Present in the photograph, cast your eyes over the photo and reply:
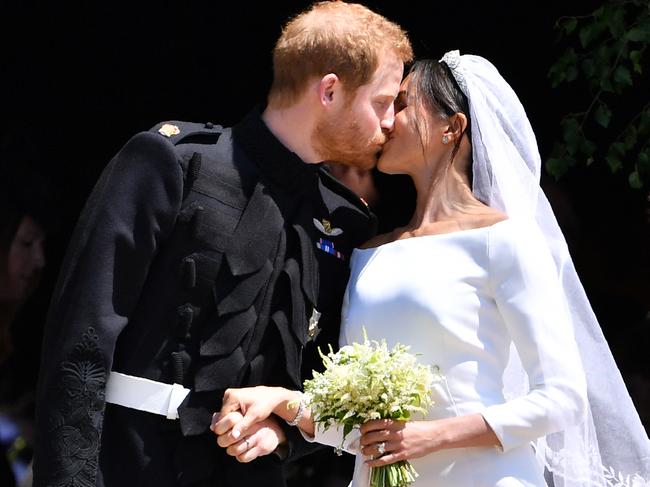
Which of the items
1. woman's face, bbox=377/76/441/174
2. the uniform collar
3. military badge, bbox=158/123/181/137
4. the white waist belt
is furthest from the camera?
woman's face, bbox=377/76/441/174

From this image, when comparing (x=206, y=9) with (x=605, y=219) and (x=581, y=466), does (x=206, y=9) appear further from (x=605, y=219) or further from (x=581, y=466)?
(x=581, y=466)

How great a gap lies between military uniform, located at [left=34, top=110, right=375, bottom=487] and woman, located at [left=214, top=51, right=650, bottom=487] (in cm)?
14

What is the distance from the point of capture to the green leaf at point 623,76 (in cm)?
429

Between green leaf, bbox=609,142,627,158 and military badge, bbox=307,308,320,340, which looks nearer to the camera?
military badge, bbox=307,308,320,340

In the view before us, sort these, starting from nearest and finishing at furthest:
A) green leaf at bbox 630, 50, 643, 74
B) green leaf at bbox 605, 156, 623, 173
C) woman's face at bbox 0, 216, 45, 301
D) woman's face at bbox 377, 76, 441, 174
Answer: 1. woman's face at bbox 377, 76, 441, 174
2. green leaf at bbox 630, 50, 643, 74
3. green leaf at bbox 605, 156, 623, 173
4. woman's face at bbox 0, 216, 45, 301

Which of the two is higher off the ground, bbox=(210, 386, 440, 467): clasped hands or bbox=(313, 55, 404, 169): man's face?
bbox=(313, 55, 404, 169): man's face

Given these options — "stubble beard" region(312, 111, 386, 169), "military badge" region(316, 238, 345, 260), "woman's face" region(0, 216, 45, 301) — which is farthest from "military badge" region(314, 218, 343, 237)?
"woman's face" region(0, 216, 45, 301)

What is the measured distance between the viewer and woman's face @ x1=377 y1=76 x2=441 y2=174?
3.42 metres

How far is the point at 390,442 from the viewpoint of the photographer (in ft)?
9.56

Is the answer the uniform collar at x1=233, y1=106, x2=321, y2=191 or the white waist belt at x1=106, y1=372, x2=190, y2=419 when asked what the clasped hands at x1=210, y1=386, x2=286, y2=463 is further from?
the uniform collar at x1=233, y1=106, x2=321, y2=191

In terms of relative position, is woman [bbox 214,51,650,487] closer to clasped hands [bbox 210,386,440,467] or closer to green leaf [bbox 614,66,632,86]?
clasped hands [bbox 210,386,440,467]

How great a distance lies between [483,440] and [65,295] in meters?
1.07

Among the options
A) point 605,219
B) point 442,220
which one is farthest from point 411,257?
point 605,219

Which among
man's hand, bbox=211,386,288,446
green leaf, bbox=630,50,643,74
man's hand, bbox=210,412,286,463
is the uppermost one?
A: green leaf, bbox=630,50,643,74
